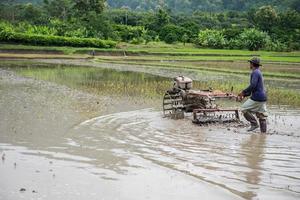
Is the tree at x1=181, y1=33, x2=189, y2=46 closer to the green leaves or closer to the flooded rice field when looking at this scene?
the green leaves

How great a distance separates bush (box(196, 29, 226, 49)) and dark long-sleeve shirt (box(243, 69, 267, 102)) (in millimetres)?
47319

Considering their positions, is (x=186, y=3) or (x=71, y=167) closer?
(x=71, y=167)

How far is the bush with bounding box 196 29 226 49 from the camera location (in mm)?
57406

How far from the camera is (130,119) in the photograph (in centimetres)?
1233

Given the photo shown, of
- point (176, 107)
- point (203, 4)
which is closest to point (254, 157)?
point (176, 107)

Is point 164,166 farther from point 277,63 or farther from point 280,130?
point 277,63

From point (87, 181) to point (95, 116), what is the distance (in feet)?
20.6

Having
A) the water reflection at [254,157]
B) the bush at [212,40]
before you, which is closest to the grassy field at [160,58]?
the bush at [212,40]

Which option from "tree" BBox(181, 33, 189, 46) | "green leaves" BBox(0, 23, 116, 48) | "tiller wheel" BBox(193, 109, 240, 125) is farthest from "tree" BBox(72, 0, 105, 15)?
"tiller wheel" BBox(193, 109, 240, 125)

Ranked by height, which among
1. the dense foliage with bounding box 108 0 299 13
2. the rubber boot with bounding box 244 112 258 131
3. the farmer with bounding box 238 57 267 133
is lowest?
the rubber boot with bounding box 244 112 258 131

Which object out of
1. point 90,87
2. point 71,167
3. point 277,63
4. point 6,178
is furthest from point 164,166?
point 277,63

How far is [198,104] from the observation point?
12312 millimetres

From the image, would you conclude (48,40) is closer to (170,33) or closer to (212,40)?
(170,33)

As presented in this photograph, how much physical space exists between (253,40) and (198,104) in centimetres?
4556
